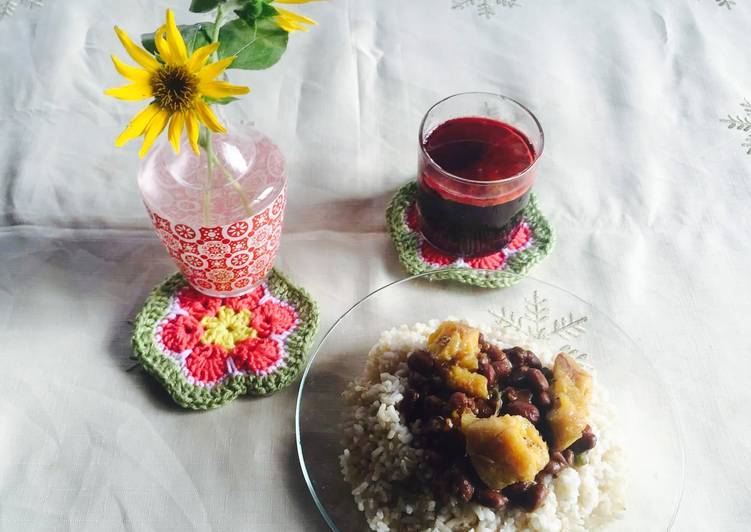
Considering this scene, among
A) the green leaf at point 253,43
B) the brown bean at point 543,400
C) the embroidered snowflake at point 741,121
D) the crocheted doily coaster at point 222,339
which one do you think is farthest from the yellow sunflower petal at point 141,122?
the embroidered snowflake at point 741,121

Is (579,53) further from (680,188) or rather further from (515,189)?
(515,189)

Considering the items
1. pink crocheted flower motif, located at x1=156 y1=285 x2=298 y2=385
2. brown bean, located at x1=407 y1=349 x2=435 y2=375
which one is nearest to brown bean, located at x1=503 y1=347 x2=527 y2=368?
brown bean, located at x1=407 y1=349 x2=435 y2=375

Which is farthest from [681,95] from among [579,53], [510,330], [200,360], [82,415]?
[82,415]

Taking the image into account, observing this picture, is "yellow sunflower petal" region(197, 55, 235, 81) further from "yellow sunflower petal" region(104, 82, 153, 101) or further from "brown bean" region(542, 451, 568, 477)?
"brown bean" region(542, 451, 568, 477)

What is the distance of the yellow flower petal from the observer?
0.75 meters

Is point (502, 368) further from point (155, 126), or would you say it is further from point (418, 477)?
point (155, 126)

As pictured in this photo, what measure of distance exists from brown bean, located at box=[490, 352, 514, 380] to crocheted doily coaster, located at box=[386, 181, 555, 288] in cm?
18

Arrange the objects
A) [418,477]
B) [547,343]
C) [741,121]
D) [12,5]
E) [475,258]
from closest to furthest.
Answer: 1. [418,477]
2. [547,343]
3. [475,258]
4. [741,121]
5. [12,5]

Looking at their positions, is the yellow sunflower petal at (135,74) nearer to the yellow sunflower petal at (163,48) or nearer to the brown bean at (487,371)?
the yellow sunflower petal at (163,48)

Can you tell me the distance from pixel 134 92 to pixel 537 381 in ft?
1.89

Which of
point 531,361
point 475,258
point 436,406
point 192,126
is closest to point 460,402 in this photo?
point 436,406

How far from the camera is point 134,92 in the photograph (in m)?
0.77

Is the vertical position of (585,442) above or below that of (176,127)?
below

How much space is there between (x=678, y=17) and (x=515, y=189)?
0.72 m
